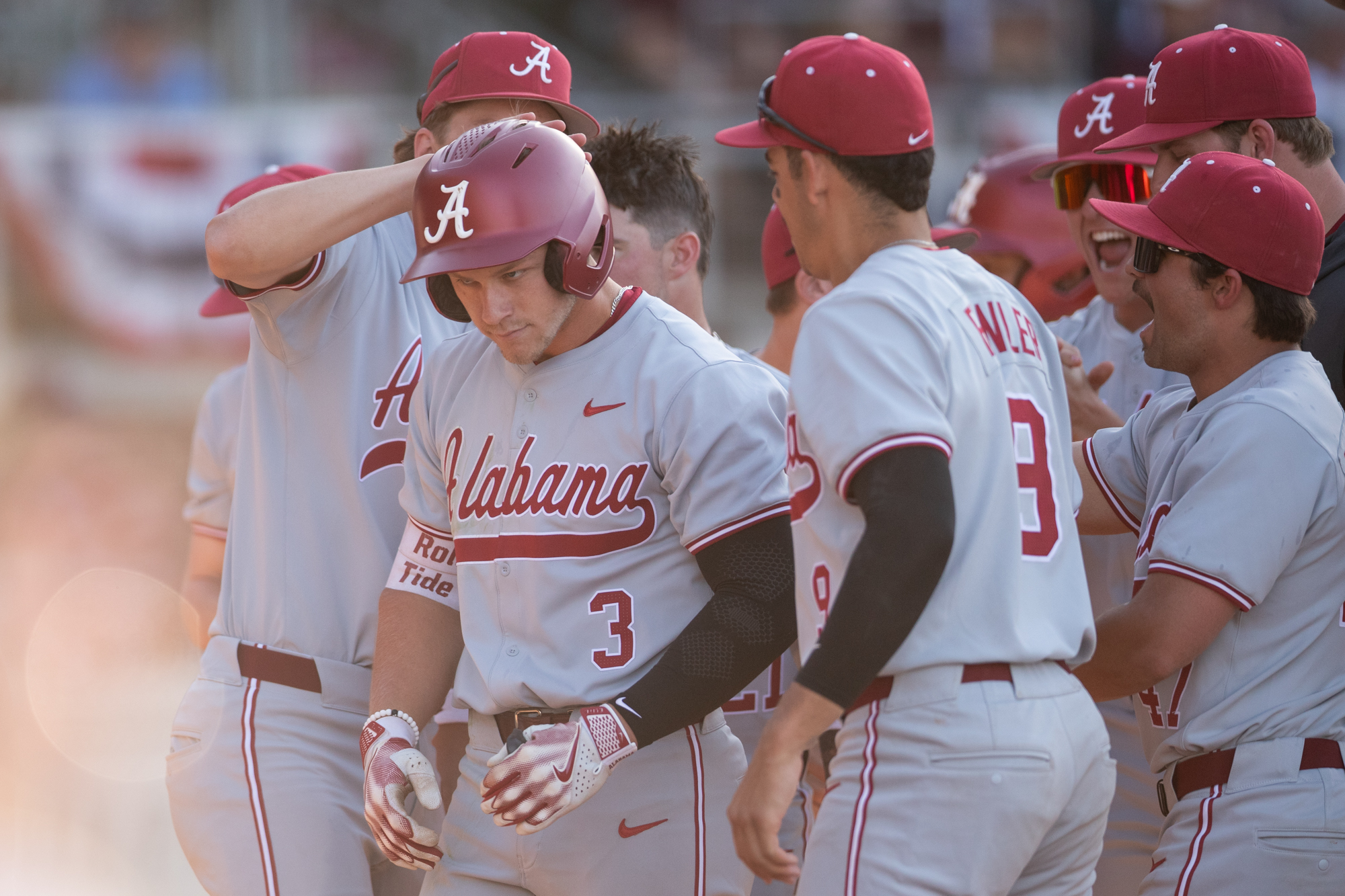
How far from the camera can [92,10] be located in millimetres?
11172

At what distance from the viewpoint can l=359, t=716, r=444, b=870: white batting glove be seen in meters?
2.61

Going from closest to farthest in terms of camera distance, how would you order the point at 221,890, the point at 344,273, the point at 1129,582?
the point at 221,890 < the point at 344,273 < the point at 1129,582

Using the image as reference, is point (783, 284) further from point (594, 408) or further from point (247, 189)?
point (594, 408)

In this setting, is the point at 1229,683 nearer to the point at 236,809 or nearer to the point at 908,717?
the point at 908,717

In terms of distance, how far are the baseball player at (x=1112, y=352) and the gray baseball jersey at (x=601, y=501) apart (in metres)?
1.32

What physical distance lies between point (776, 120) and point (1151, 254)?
1.06 metres

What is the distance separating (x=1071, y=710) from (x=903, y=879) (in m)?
0.41

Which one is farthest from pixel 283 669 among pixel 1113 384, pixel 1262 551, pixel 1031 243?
pixel 1031 243

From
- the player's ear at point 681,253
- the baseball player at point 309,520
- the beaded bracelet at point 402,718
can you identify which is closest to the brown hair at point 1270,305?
the player's ear at point 681,253

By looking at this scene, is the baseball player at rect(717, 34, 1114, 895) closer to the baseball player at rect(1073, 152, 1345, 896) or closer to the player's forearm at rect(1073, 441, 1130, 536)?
the baseball player at rect(1073, 152, 1345, 896)

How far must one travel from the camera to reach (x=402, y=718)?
9.20 ft

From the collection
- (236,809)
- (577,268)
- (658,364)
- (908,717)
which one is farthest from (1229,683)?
(236,809)

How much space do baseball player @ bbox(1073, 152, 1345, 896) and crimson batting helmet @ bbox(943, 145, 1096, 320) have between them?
262cm

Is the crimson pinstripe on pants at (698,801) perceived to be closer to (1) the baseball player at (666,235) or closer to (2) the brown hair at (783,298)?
(1) the baseball player at (666,235)
